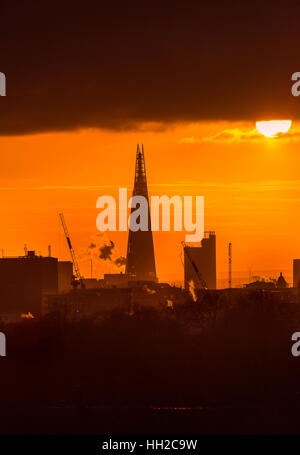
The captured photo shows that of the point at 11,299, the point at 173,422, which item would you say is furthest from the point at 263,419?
the point at 11,299

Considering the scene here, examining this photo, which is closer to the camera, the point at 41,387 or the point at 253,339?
the point at 41,387

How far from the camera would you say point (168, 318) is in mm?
157125

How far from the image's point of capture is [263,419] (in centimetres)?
11856

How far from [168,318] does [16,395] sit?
2985 cm
